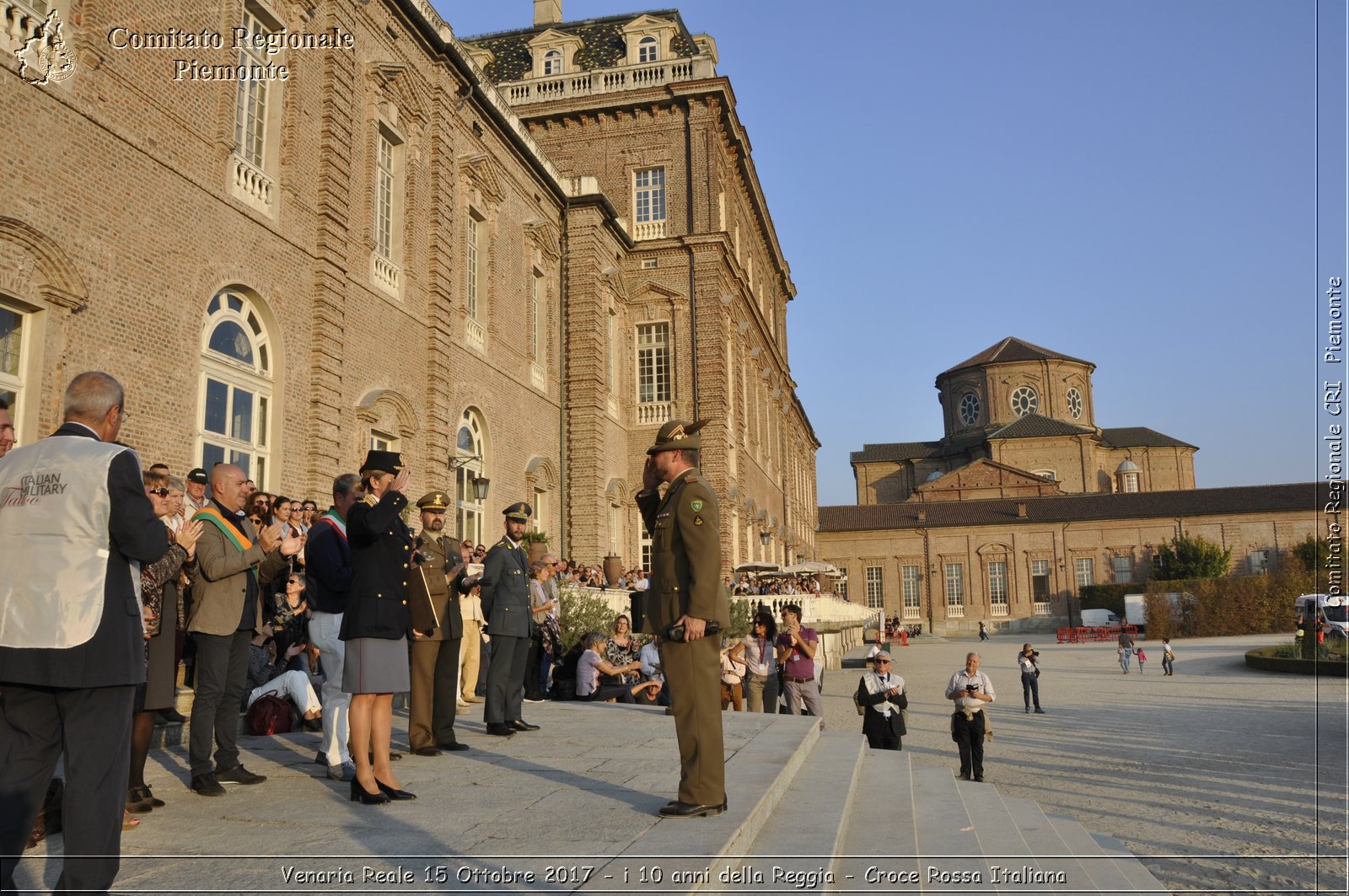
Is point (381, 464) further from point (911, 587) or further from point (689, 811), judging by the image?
point (911, 587)

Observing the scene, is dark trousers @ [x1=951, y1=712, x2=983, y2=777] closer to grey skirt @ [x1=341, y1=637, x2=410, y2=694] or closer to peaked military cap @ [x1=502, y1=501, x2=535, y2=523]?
peaked military cap @ [x1=502, y1=501, x2=535, y2=523]

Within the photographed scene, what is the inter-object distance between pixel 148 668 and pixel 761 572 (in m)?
32.6

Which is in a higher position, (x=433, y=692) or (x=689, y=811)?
(x=433, y=692)

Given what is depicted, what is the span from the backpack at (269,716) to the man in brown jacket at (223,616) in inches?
95.8

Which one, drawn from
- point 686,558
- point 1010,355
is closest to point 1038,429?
point 1010,355

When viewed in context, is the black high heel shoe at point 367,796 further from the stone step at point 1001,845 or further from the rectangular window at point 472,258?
the rectangular window at point 472,258

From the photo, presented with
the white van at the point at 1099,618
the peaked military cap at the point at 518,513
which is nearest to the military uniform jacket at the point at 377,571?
the peaked military cap at the point at 518,513

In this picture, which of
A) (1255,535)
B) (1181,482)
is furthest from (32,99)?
(1181,482)

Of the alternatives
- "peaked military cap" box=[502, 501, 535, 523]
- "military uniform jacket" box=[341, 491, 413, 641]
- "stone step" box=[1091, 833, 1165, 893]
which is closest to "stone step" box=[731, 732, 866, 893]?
"stone step" box=[1091, 833, 1165, 893]

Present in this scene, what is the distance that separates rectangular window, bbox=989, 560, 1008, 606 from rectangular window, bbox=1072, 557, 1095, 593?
15.0ft

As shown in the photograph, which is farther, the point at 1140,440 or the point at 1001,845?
the point at 1140,440

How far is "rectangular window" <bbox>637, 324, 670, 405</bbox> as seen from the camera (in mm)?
31312

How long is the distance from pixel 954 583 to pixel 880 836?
65.5m

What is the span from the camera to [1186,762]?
1480 cm
